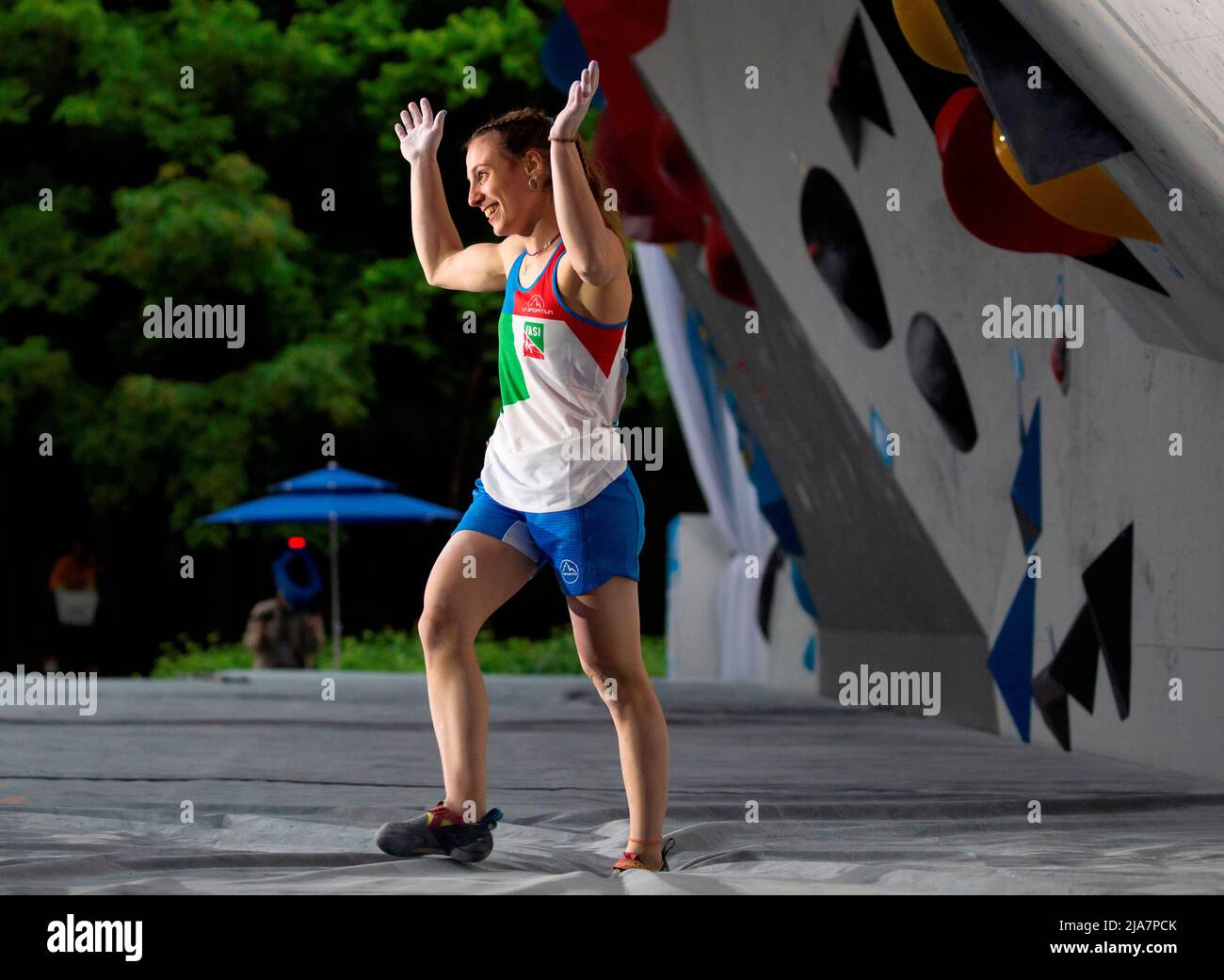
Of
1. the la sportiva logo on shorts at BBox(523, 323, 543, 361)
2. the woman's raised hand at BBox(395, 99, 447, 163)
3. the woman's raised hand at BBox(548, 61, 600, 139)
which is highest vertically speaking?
the woman's raised hand at BBox(395, 99, 447, 163)

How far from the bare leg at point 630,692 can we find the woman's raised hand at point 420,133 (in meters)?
1.06

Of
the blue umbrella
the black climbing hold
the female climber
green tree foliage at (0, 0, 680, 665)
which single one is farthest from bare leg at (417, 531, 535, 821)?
green tree foliage at (0, 0, 680, 665)

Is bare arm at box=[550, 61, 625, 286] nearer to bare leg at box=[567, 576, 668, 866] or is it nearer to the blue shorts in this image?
the blue shorts

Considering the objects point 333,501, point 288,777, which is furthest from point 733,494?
point 288,777

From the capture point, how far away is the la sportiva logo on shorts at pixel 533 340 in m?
3.64

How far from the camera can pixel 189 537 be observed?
21359mm

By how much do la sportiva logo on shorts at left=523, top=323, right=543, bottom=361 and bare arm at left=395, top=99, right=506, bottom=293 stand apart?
292mm

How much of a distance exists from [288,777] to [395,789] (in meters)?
0.53

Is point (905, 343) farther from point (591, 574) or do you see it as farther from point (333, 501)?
point (333, 501)

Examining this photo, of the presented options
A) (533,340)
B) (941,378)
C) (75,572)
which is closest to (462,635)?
(533,340)

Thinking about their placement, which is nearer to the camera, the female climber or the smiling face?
the female climber

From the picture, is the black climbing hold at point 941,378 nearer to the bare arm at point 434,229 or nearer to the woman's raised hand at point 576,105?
the bare arm at point 434,229

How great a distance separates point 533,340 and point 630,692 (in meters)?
0.74

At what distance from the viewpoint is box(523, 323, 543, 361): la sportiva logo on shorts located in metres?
3.64
